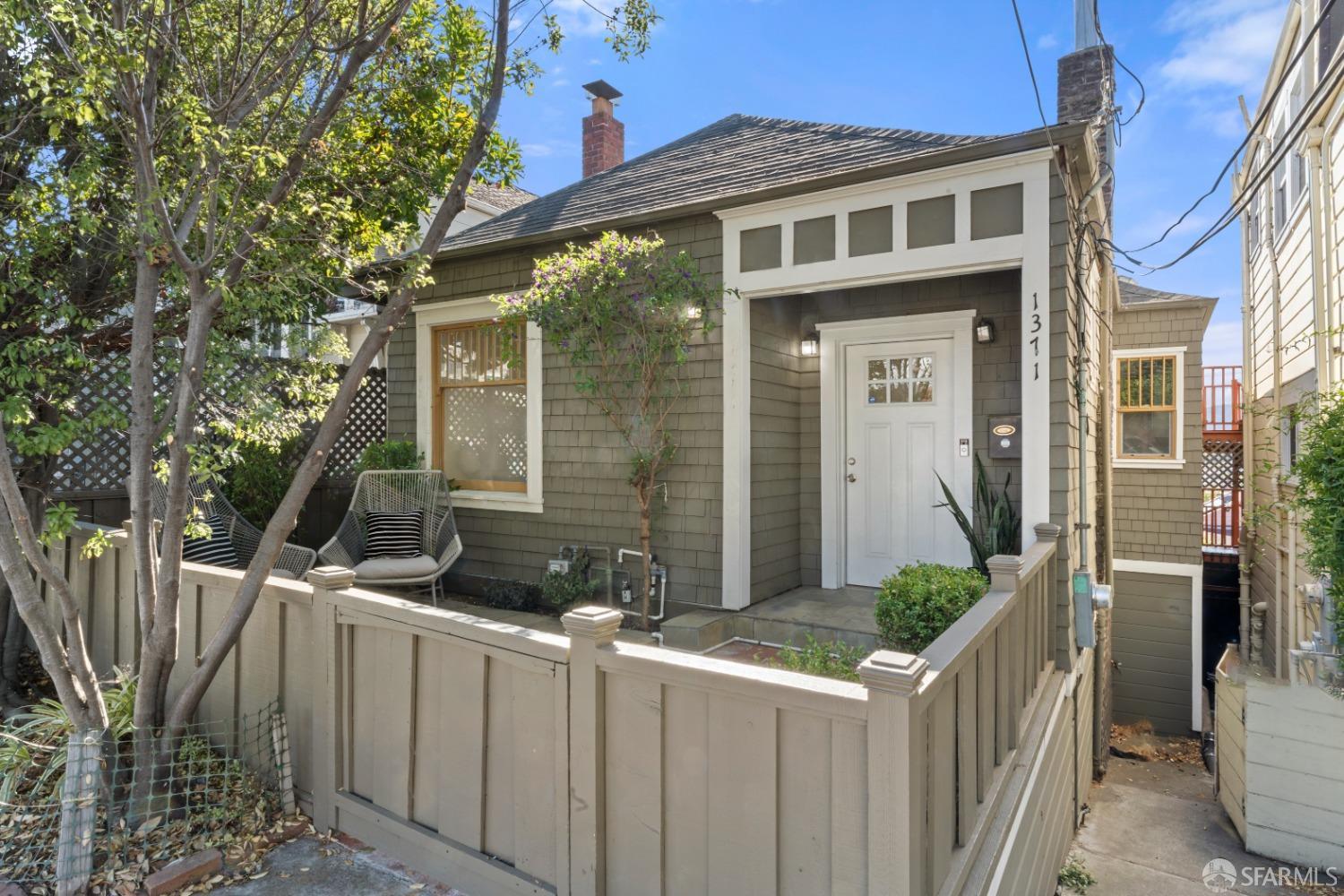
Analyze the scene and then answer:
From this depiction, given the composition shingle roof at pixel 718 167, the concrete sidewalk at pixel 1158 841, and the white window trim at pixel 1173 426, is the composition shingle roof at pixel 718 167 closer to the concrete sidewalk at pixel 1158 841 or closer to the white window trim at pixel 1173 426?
the concrete sidewalk at pixel 1158 841

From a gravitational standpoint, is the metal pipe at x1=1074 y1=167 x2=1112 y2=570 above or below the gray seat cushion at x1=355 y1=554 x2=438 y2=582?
above

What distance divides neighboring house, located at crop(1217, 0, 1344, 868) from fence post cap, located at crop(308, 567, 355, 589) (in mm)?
4779

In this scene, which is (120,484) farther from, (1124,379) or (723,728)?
(1124,379)

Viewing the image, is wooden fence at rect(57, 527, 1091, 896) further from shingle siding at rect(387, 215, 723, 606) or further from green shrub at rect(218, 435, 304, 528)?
green shrub at rect(218, 435, 304, 528)

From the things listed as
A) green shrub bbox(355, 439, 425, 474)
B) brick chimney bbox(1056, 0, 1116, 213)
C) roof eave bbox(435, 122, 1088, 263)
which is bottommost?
green shrub bbox(355, 439, 425, 474)

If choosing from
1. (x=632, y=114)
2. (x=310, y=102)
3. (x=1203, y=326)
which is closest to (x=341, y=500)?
(x=310, y=102)

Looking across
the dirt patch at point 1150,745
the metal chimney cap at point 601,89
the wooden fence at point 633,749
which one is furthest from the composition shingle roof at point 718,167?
the dirt patch at point 1150,745

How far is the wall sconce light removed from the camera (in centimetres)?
493

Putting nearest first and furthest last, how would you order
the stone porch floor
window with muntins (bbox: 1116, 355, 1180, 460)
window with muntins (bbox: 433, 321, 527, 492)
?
1. the stone porch floor
2. window with muntins (bbox: 433, 321, 527, 492)
3. window with muntins (bbox: 1116, 355, 1180, 460)

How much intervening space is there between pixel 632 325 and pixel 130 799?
11.8 feet

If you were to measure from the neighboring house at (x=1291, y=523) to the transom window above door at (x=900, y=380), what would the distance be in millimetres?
2218

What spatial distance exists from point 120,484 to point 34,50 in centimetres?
356

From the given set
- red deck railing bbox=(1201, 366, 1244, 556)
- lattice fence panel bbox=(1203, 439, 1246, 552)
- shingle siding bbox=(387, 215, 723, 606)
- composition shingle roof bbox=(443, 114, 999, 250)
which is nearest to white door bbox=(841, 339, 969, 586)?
shingle siding bbox=(387, 215, 723, 606)

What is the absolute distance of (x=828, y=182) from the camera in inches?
182
